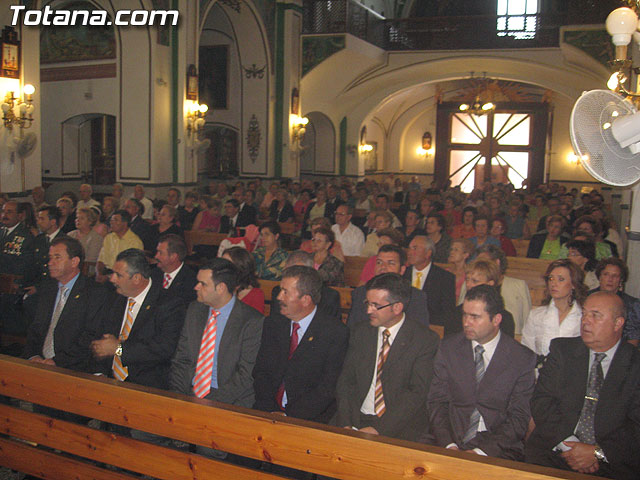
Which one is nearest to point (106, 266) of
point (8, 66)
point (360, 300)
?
point (360, 300)

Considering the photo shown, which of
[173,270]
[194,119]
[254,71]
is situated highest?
[254,71]

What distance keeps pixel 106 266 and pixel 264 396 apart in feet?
12.9

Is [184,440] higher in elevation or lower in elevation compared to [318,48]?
lower

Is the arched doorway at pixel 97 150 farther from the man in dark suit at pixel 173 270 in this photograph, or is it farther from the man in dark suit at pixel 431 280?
the man in dark suit at pixel 431 280

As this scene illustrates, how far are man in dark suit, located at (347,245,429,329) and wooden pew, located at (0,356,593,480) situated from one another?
1.42 m

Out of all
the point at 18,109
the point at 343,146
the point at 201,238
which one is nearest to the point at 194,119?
the point at 18,109

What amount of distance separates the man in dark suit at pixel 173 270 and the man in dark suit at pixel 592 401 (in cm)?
284

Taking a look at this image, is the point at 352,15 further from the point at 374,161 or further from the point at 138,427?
the point at 138,427

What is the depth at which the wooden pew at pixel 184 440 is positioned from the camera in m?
2.52

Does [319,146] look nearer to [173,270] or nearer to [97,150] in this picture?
[97,150]

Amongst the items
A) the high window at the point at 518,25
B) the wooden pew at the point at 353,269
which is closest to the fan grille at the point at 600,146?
the wooden pew at the point at 353,269

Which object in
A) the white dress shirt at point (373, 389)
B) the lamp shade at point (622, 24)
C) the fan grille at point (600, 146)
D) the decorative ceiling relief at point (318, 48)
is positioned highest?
the decorative ceiling relief at point (318, 48)

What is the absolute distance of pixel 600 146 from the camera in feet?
8.98

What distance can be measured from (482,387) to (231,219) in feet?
23.3
